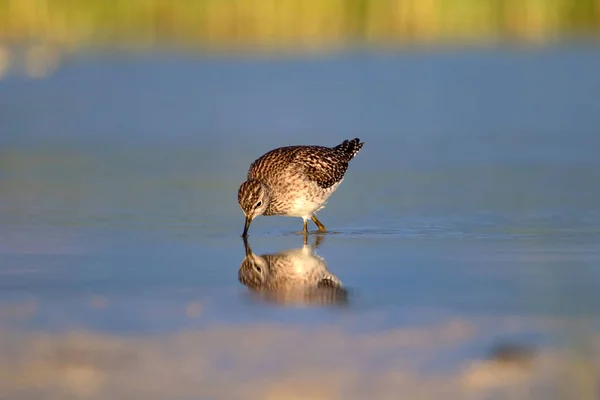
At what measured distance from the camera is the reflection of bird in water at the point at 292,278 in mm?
6520

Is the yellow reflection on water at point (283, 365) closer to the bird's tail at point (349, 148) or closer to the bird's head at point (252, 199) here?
the bird's head at point (252, 199)

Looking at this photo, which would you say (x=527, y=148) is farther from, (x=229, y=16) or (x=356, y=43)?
(x=229, y=16)

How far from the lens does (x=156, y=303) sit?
21.2 feet

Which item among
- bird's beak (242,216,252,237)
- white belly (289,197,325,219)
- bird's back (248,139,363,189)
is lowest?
bird's beak (242,216,252,237)

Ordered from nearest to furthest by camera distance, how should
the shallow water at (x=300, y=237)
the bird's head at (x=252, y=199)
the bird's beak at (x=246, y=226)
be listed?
the shallow water at (x=300, y=237) < the bird's beak at (x=246, y=226) < the bird's head at (x=252, y=199)

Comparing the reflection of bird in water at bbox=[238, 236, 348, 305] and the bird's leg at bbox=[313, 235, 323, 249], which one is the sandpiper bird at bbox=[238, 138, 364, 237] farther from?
the reflection of bird in water at bbox=[238, 236, 348, 305]

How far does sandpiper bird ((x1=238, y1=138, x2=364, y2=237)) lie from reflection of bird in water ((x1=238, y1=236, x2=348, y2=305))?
0.66 m

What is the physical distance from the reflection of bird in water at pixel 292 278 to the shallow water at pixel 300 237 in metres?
0.10

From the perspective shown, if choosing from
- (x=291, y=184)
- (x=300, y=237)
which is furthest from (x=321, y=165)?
(x=300, y=237)

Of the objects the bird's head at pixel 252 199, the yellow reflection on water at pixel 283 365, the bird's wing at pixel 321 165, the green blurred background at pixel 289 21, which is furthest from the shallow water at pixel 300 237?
the green blurred background at pixel 289 21

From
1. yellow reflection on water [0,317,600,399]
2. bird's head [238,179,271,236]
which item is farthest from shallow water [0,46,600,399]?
bird's head [238,179,271,236]

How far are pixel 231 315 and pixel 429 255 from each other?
1.95m

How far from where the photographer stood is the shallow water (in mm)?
5203

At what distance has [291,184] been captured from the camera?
29.8ft
